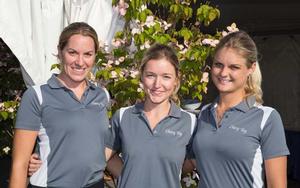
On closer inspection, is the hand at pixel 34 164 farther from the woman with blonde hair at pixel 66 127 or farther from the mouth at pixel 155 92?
the mouth at pixel 155 92

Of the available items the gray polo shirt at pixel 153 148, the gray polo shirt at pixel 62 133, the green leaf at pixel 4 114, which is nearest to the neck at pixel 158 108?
the gray polo shirt at pixel 153 148

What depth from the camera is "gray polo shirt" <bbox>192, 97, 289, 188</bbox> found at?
87.7 inches

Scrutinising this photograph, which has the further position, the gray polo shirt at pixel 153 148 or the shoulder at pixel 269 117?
the gray polo shirt at pixel 153 148

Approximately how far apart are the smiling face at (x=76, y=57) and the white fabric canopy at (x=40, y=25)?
134 cm

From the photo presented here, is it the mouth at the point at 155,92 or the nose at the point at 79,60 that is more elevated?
the nose at the point at 79,60

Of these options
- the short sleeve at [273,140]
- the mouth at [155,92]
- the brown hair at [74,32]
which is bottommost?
the short sleeve at [273,140]

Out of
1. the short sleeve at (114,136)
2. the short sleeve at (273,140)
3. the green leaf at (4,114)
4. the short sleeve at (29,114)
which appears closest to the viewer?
the short sleeve at (273,140)

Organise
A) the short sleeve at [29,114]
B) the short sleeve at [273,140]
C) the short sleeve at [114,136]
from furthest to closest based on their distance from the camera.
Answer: the short sleeve at [114,136]
the short sleeve at [29,114]
the short sleeve at [273,140]

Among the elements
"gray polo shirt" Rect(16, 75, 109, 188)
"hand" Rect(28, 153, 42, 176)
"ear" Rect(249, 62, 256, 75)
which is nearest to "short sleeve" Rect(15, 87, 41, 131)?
"gray polo shirt" Rect(16, 75, 109, 188)

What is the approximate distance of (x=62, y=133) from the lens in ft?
→ 7.79

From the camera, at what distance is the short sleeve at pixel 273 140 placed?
2.21 metres

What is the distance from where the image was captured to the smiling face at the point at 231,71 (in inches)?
92.2

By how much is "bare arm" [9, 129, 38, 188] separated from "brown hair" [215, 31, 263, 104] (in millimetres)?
1005

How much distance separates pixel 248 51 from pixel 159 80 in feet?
1.50
